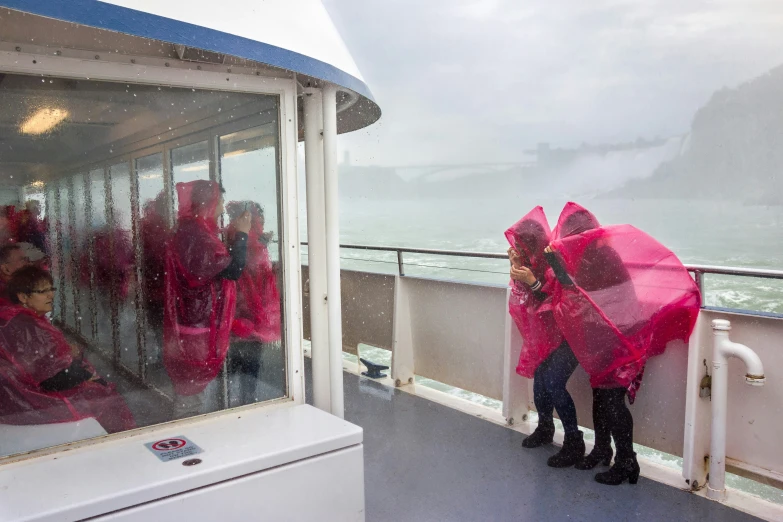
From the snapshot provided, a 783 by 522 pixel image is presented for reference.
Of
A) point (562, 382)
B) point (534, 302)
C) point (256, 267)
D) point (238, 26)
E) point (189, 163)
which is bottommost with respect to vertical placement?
point (562, 382)

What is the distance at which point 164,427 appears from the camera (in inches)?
91.9

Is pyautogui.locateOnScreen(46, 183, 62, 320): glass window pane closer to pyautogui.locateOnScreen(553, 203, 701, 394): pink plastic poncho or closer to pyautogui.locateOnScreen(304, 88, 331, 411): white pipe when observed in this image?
pyautogui.locateOnScreen(304, 88, 331, 411): white pipe

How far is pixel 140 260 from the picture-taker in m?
2.62

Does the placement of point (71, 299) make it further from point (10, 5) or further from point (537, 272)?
point (537, 272)

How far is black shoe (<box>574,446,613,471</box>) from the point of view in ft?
11.1

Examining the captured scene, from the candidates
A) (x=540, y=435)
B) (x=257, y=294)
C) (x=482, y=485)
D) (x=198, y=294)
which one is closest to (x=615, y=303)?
(x=540, y=435)

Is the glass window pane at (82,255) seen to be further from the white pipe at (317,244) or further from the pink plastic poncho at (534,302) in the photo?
the pink plastic poncho at (534,302)

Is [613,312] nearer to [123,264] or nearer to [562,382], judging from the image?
[562,382]

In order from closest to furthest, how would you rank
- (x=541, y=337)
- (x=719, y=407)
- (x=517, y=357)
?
(x=719, y=407) < (x=541, y=337) < (x=517, y=357)

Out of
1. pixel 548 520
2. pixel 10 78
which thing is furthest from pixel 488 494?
pixel 10 78

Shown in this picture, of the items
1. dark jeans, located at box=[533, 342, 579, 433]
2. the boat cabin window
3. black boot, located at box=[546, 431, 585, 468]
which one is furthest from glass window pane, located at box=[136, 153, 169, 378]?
black boot, located at box=[546, 431, 585, 468]

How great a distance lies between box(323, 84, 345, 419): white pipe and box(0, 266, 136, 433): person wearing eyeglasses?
2.85 ft

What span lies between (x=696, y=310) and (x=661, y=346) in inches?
10.6

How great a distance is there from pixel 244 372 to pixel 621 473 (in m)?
2.06
